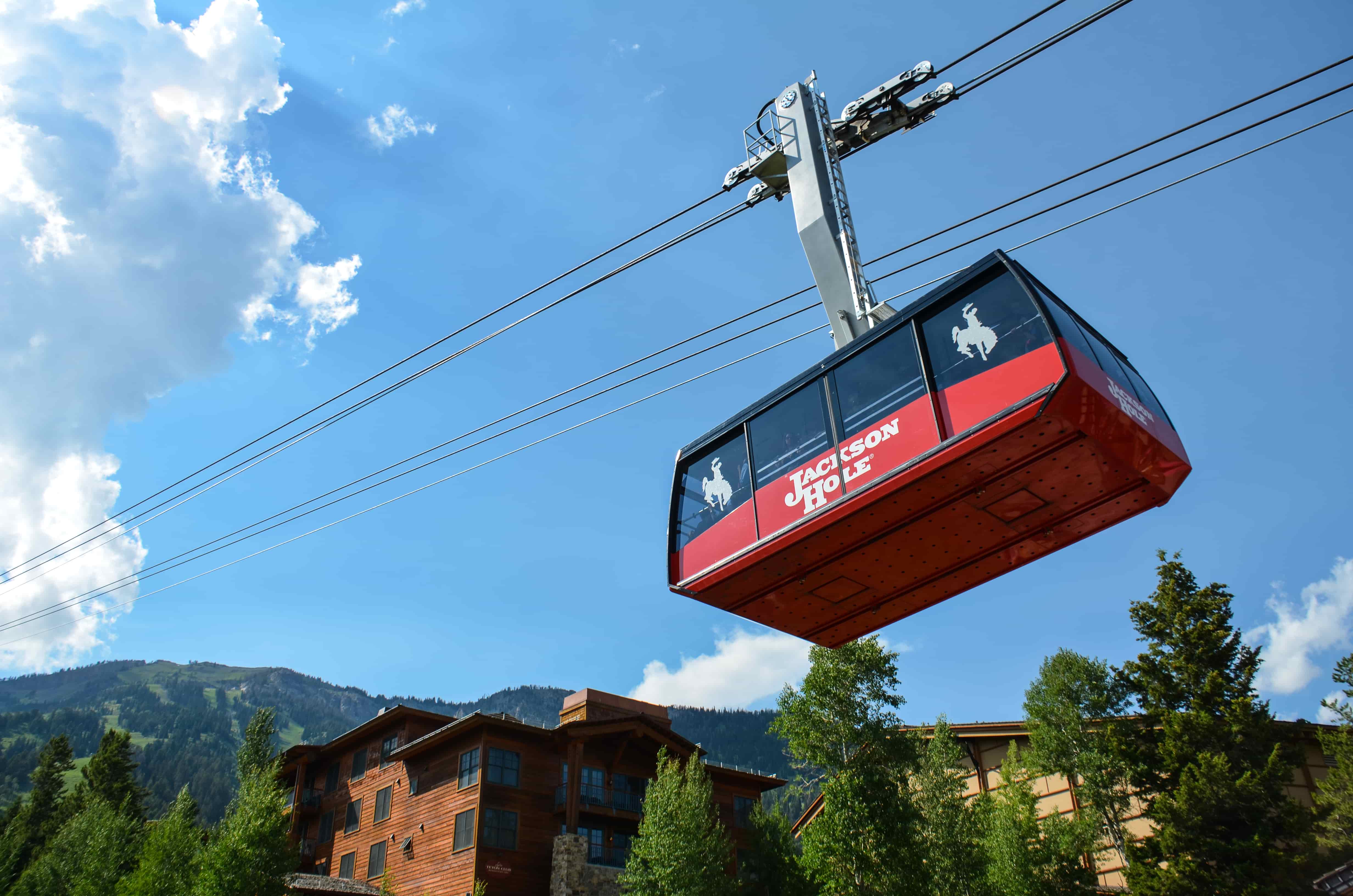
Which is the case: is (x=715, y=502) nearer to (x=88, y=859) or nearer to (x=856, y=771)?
(x=856, y=771)

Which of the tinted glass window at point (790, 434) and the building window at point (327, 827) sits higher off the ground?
the building window at point (327, 827)

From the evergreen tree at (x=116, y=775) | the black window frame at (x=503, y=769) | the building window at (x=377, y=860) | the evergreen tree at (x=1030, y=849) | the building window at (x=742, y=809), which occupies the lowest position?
the evergreen tree at (x=1030, y=849)

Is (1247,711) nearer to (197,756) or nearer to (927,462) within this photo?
(927,462)

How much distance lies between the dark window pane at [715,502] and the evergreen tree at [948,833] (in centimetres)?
1942

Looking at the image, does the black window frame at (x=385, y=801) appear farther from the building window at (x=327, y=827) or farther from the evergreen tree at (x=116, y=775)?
the evergreen tree at (x=116, y=775)

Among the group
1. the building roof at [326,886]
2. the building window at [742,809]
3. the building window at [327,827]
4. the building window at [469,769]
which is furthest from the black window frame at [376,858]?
the building window at [742,809]

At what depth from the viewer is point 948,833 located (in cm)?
2825

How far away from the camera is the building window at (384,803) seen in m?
37.5

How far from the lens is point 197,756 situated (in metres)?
181

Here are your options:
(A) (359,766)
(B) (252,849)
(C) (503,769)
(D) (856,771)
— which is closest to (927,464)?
(D) (856,771)

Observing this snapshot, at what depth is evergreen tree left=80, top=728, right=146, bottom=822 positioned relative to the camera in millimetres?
52875

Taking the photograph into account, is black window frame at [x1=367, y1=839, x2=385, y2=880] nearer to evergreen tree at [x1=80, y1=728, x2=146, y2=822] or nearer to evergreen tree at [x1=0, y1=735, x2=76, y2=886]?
evergreen tree at [x1=0, y1=735, x2=76, y2=886]

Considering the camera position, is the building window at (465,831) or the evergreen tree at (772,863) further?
the evergreen tree at (772,863)

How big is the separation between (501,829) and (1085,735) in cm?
2227
